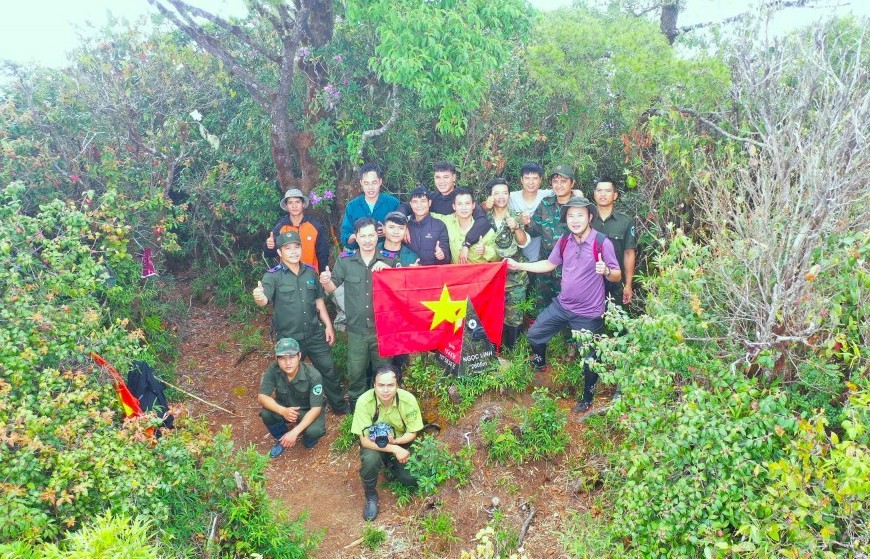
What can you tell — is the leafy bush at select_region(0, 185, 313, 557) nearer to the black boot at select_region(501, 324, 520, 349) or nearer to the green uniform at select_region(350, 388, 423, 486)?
the green uniform at select_region(350, 388, 423, 486)

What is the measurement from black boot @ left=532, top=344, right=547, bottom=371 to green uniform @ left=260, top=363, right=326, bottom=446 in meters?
2.52

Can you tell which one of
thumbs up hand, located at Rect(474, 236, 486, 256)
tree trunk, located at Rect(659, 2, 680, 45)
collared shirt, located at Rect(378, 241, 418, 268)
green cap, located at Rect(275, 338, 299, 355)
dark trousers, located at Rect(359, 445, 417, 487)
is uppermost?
tree trunk, located at Rect(659, 2, 680, 45)

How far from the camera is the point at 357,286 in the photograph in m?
6.94

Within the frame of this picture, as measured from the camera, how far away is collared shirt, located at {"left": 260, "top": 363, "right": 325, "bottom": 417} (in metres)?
6.75

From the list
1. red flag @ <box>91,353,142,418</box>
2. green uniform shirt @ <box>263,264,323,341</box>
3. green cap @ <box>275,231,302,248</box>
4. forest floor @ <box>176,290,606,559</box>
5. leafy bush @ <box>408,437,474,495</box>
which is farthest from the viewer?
green uniform shirt @ <box>263,264,323,341</box>

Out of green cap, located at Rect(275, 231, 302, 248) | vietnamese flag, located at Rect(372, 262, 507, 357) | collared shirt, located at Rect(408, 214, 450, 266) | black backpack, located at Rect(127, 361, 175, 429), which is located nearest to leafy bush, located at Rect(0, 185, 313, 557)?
black backpack, located at Rect(127, 361, 175, 429)

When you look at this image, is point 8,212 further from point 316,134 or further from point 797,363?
point 797,363

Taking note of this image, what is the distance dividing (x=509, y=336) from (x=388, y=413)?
7.01ft

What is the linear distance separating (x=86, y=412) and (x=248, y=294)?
5.30 meters

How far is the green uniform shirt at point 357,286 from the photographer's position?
22.7ft

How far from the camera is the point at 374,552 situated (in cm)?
566

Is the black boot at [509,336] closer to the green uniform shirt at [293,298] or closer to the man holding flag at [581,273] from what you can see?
the man holding flag at [581,273]

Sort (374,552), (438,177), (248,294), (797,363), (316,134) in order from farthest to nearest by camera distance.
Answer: (248,294) → (316,134) → (438,177) → (374,552) → (797,363)

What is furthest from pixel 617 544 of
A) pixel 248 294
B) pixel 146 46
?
pixel 146 46
